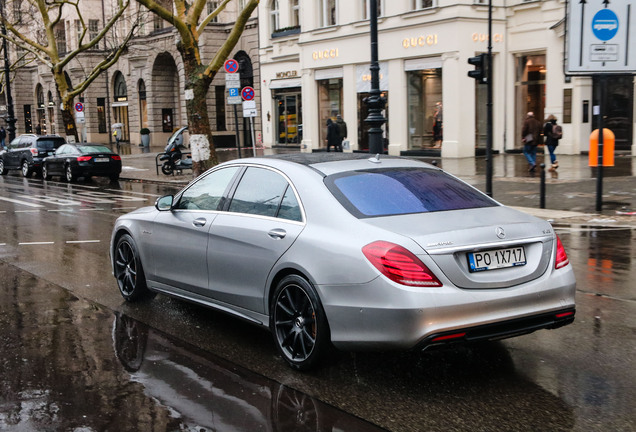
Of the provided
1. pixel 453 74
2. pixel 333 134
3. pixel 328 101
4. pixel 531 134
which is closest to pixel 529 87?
pixel 453 74

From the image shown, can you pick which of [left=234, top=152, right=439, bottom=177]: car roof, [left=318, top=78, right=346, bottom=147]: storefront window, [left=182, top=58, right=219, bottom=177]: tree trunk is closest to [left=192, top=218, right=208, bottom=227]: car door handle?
[left=234, top=152, right=439, bottom=177]: car roof

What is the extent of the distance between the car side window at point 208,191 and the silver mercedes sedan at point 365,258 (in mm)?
19

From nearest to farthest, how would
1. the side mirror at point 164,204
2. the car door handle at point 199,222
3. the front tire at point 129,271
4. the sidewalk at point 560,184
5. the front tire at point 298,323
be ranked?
the front tire at point 298,323 → the car door handle at point 199,222 → the side mirror at point 164,204 → the front tire at point 129,271 → the sidewalk at point 560,184

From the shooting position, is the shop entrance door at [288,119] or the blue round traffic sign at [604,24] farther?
the shop entrance door at [288,119]

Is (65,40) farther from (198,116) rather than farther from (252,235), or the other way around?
(252,235)

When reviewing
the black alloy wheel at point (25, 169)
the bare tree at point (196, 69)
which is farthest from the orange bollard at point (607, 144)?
the black alloy wheel at point (25, 169)

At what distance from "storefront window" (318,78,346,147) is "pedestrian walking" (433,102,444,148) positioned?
235 inches

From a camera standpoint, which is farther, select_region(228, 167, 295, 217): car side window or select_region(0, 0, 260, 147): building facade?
select_region(0, 0, 260, 147): building facade

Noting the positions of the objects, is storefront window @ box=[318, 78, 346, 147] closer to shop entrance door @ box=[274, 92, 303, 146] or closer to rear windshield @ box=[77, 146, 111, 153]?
shop entrance door @ box=[274, 92, 303, 146]

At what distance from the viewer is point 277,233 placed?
546 centimetres

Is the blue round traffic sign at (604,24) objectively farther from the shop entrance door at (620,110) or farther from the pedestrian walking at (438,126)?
the pedestrian walking at (438,126)

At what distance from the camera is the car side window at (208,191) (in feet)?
21.0

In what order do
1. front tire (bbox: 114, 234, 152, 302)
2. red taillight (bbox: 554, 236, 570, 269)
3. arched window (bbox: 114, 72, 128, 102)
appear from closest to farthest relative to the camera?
red taillight (bbox: 554, 236, 570, 269), front tire (bbox: 114, 234, 152, 302), arched window (bbox: 114, 72, 128, 102)

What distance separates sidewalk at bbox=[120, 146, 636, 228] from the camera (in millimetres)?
13764
